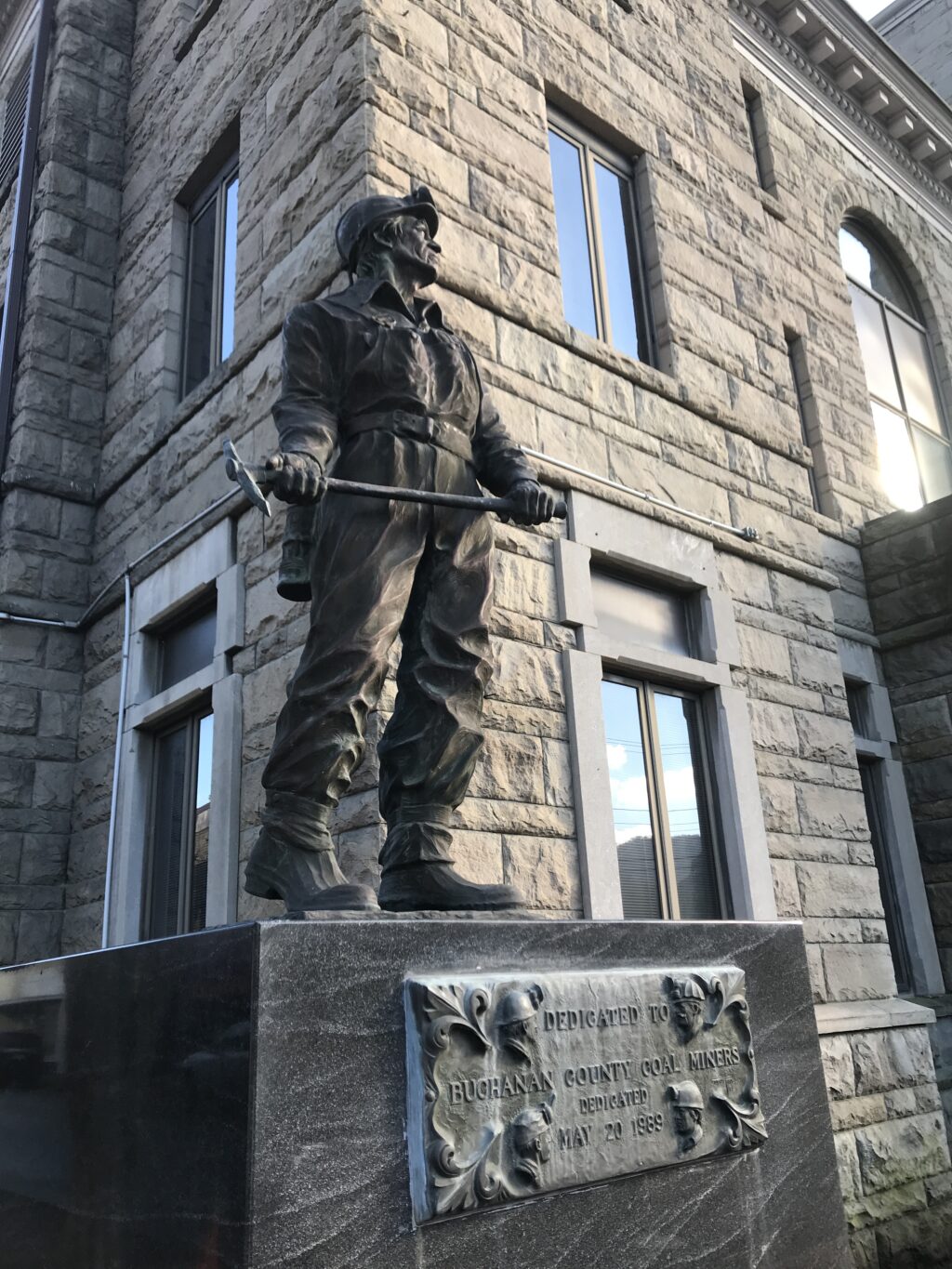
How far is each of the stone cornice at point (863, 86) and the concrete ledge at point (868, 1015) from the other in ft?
30.7

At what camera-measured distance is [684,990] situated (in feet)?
11.4

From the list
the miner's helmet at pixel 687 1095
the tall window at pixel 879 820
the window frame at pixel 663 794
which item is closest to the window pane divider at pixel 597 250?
the window frame at pixel 663 794

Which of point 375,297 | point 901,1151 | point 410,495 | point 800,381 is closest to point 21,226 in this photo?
point 375,297

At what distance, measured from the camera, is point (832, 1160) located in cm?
388

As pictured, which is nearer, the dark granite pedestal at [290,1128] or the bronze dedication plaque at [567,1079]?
the dark granite pedestal at [290,1128]

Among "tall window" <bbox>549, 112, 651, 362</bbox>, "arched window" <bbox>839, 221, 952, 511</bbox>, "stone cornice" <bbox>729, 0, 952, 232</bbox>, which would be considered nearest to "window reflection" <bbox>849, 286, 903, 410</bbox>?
"arched window" <bbox>839, 221, 952, 511</bbox>

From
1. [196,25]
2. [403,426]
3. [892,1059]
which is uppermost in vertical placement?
[196,25]

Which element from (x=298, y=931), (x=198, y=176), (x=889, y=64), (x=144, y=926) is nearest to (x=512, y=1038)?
(x=298, y=931)

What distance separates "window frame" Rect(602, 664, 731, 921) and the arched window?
17.7 feet

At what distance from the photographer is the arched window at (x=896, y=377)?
11594 mm

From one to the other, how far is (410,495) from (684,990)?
1.85m

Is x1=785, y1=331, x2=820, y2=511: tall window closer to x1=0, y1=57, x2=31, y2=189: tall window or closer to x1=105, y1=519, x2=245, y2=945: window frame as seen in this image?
x1=105, y1=519, x2=245, y2=945: window frame

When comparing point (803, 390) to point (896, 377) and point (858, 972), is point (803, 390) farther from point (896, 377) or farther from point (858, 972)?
point (858, 972)

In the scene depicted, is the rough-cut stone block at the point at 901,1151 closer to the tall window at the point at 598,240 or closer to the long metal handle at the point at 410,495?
the long metal handle at the point at 410,495
